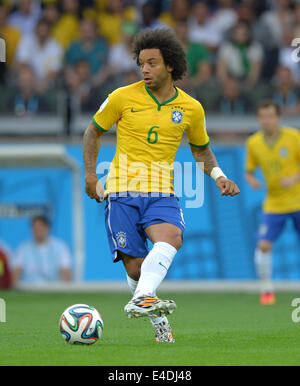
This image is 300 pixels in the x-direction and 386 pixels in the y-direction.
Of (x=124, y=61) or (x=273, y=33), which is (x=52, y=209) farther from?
(x=273, y=33)

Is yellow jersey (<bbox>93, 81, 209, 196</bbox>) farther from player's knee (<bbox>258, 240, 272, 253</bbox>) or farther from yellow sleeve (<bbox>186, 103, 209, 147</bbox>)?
player's knee (<bbox>258, 240, 272, 253</bbox>)

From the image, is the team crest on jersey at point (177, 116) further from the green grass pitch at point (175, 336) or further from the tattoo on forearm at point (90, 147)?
the green grass pitch at point (175, 336)

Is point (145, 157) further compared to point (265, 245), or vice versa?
point (265, 245)

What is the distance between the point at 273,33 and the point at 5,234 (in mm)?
6714

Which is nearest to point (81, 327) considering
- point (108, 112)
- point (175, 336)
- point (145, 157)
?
point (175, 336)

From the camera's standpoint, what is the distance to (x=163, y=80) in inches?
279

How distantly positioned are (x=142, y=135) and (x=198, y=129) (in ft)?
1.96

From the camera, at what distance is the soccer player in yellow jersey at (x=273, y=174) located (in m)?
12.3

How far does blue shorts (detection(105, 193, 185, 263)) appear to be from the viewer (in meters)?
6.89

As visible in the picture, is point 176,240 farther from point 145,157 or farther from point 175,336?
point 175,336

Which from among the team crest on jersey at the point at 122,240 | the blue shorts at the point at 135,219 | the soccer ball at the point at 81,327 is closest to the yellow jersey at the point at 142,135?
the blue shorts at the point at 135,219

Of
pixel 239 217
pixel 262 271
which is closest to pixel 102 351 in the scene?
pixel 262 271

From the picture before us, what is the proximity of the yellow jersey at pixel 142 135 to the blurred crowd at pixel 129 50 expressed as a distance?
7.98 meters

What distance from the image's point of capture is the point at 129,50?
16734 mm
